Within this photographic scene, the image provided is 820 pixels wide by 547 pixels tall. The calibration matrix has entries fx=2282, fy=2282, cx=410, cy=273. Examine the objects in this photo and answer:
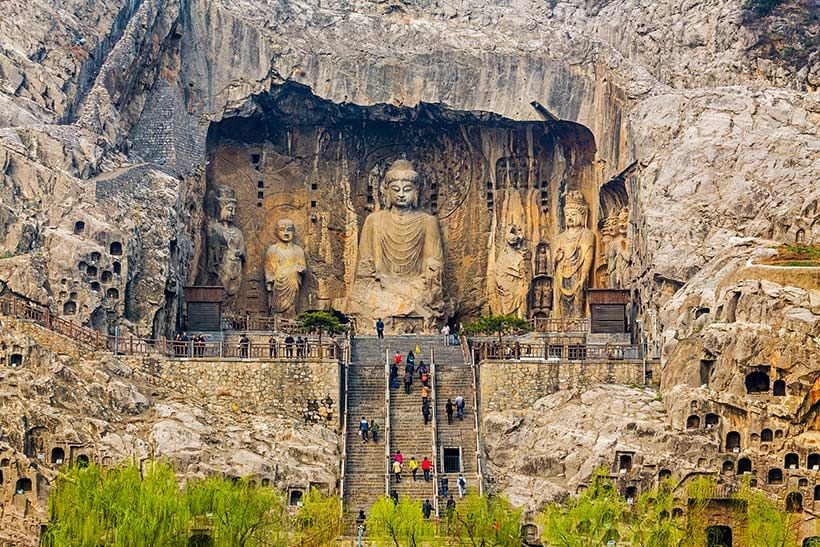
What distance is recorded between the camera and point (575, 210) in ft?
256

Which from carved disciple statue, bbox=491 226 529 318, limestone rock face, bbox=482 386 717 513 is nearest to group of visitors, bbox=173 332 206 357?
limestone rock face, bbox=482 386 717 513

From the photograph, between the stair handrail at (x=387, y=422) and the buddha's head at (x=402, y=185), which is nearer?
the stair handrail at (x=387, y=422)

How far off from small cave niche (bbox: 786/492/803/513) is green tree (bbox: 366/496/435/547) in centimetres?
1015

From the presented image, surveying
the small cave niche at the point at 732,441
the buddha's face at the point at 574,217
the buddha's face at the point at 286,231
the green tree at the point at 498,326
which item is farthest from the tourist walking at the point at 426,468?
the buddha's face at the point at 286,231

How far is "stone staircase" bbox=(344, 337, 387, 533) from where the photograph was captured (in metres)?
63.5

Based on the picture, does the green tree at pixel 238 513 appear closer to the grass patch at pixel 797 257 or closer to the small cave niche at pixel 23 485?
the small cave niche at pixel 23 485

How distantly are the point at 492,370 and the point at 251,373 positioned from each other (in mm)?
7100

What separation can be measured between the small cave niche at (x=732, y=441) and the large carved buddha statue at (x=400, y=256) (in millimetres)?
16706

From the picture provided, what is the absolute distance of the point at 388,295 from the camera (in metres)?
78.3

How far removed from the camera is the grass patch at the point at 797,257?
65312 millimetres

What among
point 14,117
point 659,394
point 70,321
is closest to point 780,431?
point 659,394

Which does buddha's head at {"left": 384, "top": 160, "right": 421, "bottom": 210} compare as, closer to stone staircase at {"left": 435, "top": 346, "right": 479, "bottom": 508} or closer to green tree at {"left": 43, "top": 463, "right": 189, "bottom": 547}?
stone staircase at {"left": 435, "top": 346, "right": 479, "bottom": 508}

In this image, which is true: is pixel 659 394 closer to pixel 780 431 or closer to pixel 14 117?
pixel 780 431

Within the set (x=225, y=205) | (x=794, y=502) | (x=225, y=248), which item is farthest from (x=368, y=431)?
(x=225, y=205)
